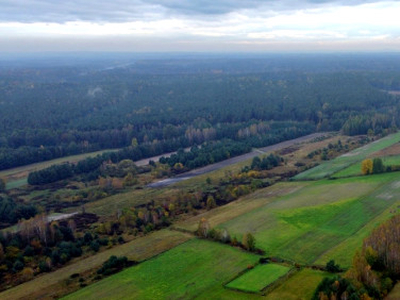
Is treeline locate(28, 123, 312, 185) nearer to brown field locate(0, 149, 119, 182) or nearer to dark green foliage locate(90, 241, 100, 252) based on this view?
brown field locate(0, 149, 119, 182)

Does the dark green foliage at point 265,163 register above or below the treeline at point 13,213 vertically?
above

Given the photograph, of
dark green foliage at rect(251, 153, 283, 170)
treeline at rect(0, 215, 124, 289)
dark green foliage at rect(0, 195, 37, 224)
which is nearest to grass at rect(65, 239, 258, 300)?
treeline at rect(0, 215, 124, 289)

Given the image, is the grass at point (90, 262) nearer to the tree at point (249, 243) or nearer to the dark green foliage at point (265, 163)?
the tree at point (249, 243)

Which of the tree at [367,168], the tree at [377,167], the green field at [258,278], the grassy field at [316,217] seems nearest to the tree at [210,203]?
the grassy field at [316,217]

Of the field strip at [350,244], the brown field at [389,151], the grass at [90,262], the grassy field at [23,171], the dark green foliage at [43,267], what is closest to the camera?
the grass at [90,262]

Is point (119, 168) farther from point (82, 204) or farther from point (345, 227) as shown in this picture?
point (345, 227)

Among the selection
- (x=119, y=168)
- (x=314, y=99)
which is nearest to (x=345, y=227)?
(x=119, y=168)

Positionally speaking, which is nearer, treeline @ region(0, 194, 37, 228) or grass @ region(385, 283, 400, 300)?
grass @ region(385, 283, 400, 300)
